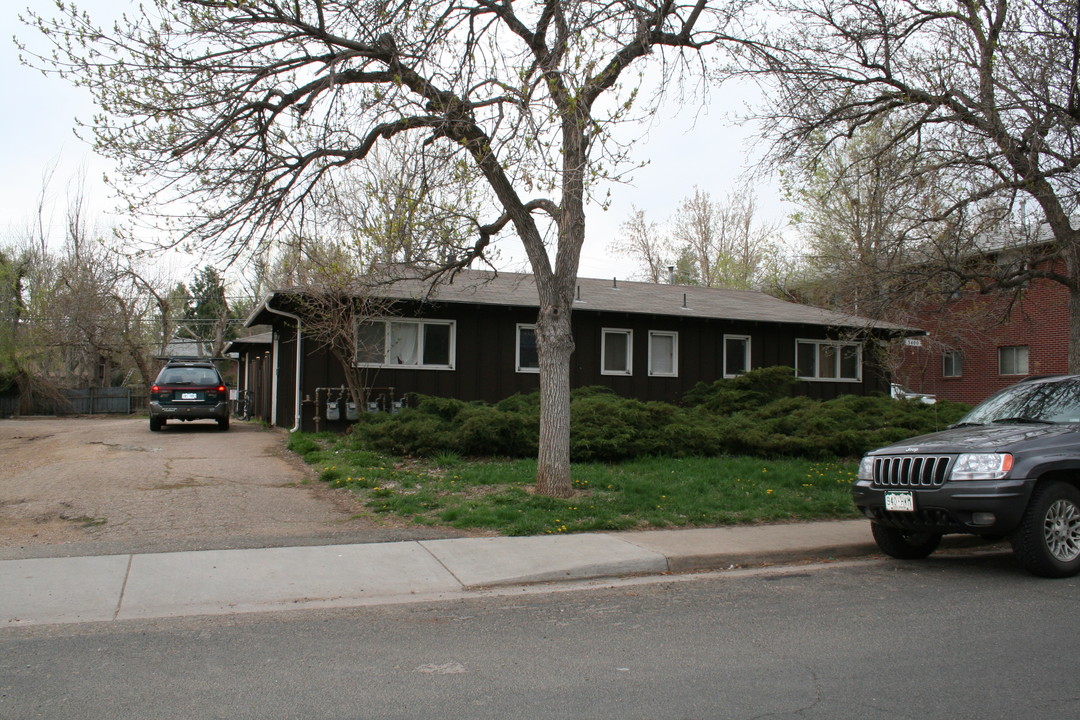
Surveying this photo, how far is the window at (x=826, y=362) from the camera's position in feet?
77.0

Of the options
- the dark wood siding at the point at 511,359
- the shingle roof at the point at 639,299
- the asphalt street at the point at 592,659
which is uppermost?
the shingle roof at the point at 639,299

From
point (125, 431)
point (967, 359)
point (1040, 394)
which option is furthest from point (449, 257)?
point (967, 359)

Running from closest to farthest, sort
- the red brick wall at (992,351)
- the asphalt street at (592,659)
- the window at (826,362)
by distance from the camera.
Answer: the asphalt street at (592,659) → the window at (826,362) → the red brick wall at (992,351)

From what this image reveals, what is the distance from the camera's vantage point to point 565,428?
1029 centimetres

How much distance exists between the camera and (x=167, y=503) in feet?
32.6

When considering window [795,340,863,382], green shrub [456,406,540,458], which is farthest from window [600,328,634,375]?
green shrub [456,406,540,458]

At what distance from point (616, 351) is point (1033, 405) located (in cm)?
1303

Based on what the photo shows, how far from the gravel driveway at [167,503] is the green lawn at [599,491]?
542mm

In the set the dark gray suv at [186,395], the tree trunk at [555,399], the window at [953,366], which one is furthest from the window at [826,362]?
the dark gray suv at [186,395]

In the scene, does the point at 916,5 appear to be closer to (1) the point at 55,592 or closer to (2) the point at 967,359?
(1) the point at 55,592

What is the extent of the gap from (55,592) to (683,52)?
377 inches

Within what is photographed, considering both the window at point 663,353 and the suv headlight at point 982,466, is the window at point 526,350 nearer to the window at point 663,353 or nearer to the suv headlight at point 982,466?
the window at point 663,353

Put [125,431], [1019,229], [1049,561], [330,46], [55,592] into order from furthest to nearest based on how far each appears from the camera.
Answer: [125,431], [1019,229], [330,46], [1049,561], [55,592]

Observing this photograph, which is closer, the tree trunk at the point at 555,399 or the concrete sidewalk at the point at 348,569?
the concrete sidewalk at the point at 348,569
